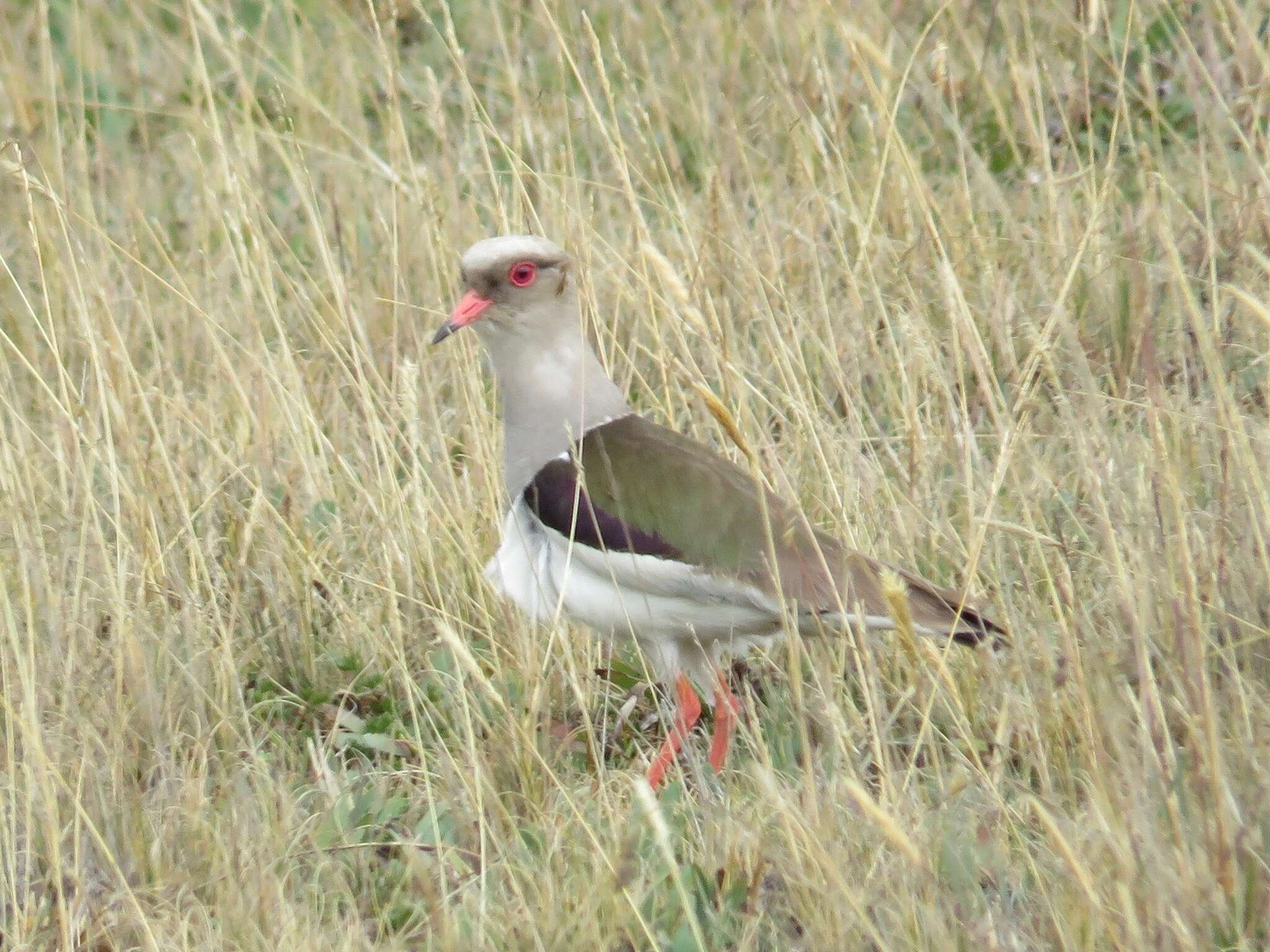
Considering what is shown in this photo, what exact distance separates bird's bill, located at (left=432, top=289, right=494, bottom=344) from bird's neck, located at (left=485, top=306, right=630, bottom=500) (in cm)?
8

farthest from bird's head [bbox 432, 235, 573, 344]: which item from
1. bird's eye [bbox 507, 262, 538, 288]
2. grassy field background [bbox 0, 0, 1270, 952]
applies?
grassy field background [bbox 0, 0, 1270, 952]

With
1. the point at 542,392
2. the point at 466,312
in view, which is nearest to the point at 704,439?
the point at 542,392

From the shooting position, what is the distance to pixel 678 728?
3.42 meters

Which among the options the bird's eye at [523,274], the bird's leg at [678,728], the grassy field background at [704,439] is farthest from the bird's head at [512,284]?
the bird's leg at [678,728]

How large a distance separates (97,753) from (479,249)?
1.29 m

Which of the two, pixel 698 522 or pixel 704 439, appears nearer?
pixel 698 522

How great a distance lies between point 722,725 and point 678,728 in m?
0.11

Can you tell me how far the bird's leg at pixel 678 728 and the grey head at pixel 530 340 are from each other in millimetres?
555

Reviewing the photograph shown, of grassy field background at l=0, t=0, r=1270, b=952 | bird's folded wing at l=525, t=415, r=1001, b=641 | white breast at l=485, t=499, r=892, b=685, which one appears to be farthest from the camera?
white breast at l=485, t=499, r=892, b=685

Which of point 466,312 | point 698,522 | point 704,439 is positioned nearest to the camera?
point 698,522

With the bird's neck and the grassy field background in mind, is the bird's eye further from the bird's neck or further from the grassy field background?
the grassy field background

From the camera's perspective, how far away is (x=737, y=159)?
221 inches

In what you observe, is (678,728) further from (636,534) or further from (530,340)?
(530,340)

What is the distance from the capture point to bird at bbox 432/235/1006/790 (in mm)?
3299
